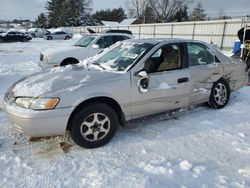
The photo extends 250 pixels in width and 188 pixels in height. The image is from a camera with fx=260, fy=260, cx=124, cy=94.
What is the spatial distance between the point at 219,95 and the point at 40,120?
3.72m

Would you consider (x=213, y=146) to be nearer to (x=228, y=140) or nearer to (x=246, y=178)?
(x=228, y=140)

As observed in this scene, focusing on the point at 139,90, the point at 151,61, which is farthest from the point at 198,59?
the point at 139,90

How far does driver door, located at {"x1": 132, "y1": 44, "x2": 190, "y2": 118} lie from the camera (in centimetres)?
405

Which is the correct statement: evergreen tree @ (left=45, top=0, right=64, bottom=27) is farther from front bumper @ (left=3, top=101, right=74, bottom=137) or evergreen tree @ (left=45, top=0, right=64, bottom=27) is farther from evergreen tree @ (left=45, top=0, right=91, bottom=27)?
front bumper @ (left=3, top=101, right=74, bottom=137)

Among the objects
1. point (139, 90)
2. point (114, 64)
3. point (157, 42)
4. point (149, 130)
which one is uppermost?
point (157, 42)

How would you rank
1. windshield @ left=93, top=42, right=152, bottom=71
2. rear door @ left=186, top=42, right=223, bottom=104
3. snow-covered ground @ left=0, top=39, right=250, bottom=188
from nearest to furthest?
1. snow-covered ground @ left=0, top=39, right=250, bottom=188
2. windshield @ left=93, top=42, right=152, bottom=71
3. rear door @ left=186, top=42, right=223, bottom=104

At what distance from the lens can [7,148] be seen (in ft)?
12.2

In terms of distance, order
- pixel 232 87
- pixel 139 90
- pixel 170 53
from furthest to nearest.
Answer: pixel 232 87, pixel 170 53, pixel 139 90

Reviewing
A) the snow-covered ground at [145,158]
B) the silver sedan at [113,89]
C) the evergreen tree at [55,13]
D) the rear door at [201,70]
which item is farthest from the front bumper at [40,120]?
the evergreen tree at [55,13]

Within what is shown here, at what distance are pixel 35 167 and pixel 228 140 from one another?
2.85m

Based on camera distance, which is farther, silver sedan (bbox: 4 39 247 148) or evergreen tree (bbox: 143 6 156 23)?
evergreen tree (bbox: 143 6 156 23)

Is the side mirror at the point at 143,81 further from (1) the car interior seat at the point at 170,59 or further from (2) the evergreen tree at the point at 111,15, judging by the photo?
(2) the evergreen tree at the point at 111,15

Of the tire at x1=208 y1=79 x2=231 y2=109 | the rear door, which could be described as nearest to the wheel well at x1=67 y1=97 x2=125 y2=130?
the rear door

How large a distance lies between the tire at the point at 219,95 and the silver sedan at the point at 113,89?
0.02 meters
